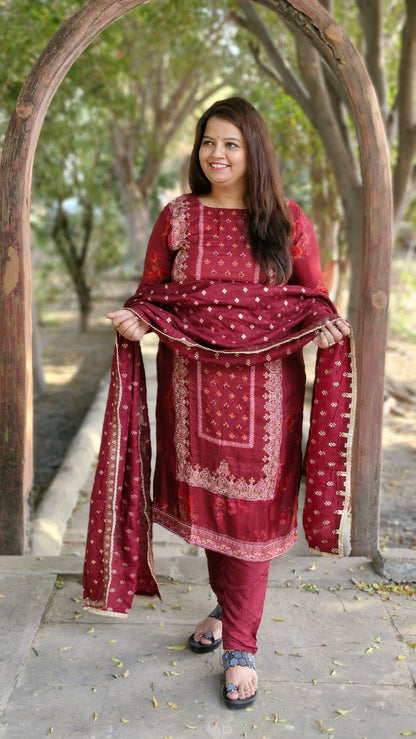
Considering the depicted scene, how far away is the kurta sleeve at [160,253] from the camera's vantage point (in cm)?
251

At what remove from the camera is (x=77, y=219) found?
478 inches

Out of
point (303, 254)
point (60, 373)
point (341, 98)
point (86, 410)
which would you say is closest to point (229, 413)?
point (303, 254)

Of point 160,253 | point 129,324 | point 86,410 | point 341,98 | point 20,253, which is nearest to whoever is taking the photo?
point 129,324

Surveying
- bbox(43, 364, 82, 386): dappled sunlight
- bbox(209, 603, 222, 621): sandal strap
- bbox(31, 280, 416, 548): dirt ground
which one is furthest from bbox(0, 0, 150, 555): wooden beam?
bbox(43, 364, 82, 386): dappled sunlight

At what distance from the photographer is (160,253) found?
2559mm

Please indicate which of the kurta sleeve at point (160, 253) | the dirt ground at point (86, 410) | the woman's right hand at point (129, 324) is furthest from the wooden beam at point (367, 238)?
the dirt ground at point (86, 410)

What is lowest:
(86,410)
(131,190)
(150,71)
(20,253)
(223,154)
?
(86,410)

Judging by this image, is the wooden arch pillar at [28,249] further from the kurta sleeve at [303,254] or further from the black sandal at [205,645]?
the black sandal at [205,645]

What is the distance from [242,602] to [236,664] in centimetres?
19

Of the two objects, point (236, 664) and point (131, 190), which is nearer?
point (236, 664)

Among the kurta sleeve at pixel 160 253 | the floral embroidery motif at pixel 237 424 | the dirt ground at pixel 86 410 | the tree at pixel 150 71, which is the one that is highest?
the tree at pixel 150 71

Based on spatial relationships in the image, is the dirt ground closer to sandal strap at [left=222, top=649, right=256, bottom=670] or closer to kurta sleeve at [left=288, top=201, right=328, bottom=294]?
sandal strap at [left=222, top=649, right=256, bottom=670]

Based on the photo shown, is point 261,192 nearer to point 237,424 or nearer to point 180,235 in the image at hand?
point 180,235

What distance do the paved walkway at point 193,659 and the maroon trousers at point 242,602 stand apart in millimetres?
139
